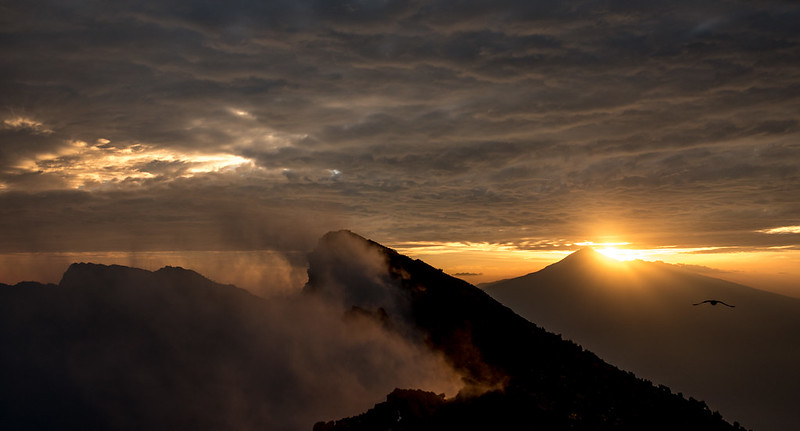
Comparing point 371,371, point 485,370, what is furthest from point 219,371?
point 485,370

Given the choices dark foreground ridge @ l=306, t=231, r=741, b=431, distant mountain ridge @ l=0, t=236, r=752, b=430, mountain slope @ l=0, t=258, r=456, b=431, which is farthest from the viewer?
mountain slope @ l=0, t=258, r=456, b=431

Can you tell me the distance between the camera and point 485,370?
45.2 m

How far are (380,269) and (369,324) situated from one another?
21.3 feet

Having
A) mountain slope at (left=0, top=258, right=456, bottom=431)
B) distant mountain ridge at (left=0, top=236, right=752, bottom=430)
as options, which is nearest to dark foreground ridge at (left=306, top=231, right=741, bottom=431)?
distant mountain ridge at (left=0, top=236, right=752, bottom=430)

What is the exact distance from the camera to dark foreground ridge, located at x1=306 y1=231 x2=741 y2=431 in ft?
107

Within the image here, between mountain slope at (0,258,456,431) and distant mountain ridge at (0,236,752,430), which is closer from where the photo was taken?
distant mountain ridge at (0,236,752,430)

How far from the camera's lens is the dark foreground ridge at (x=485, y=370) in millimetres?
32719

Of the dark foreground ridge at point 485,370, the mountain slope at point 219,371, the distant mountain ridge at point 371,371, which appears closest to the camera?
the dark foreground ridge at point 485,370

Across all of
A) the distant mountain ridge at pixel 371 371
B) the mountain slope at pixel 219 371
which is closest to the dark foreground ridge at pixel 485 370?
the distant mountain ridge at pixel 371 371

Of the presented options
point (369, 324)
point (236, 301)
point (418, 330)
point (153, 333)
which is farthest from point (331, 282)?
point (153, 333)

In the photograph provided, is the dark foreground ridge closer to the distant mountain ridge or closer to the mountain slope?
the distant mountain ridge

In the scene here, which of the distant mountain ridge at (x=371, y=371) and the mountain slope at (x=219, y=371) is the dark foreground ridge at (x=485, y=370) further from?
the mountain slope at (x=219, y=371)

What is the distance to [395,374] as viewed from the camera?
54.7 metres

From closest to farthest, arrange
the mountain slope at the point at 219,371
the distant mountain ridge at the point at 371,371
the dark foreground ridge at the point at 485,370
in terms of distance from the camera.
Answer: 1. the dark foreground ridge at the point at 485,370
2. the distant mountain ridge at the point at 371,371
3. the mountain slope at the point at 219,371
